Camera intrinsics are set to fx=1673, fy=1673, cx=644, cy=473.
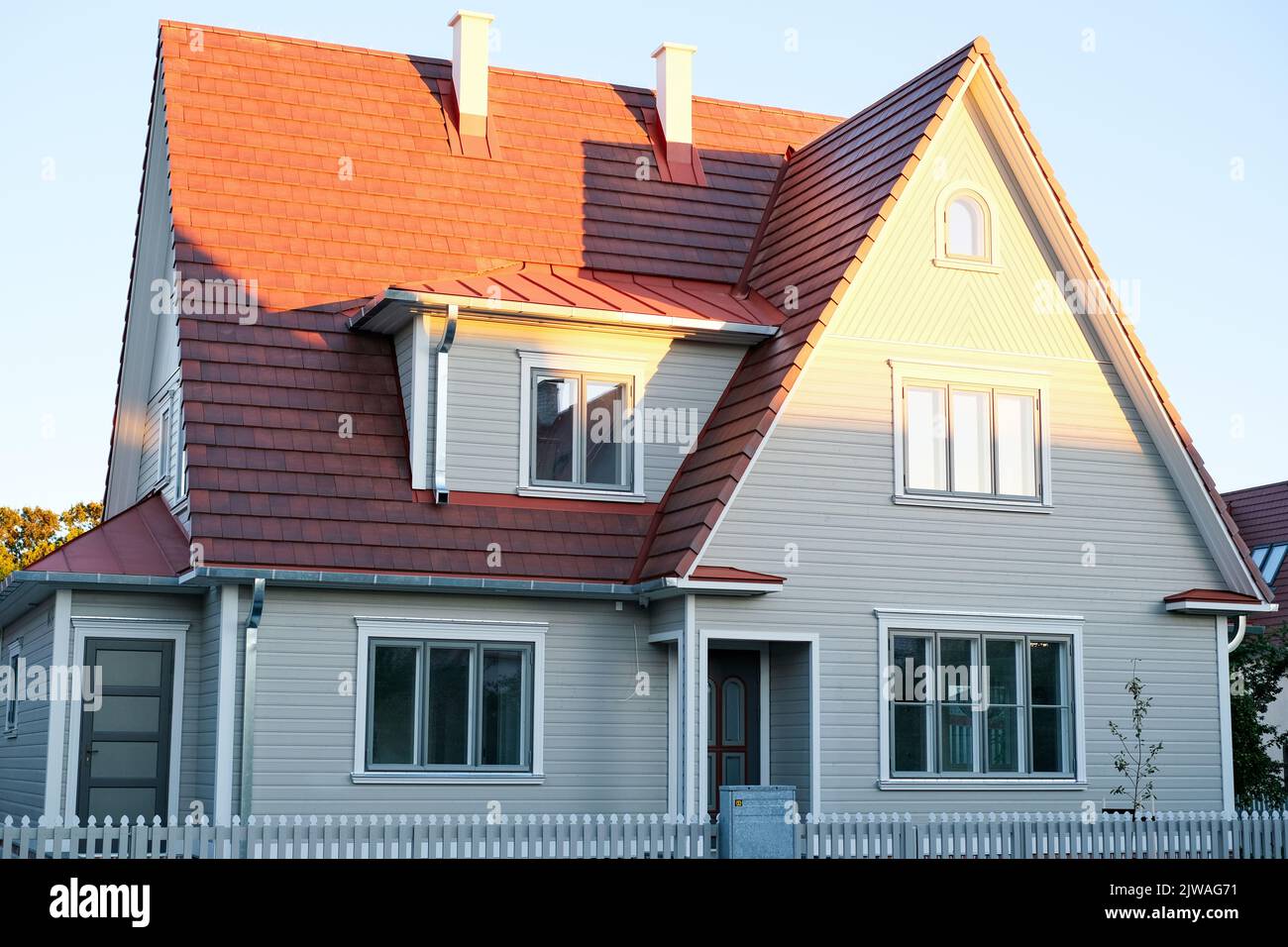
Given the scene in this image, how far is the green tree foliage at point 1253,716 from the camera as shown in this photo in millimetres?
24984

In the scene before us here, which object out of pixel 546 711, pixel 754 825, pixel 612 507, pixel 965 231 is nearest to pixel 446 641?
pixel 546 711

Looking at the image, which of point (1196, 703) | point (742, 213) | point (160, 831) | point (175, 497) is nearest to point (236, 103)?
point (175, 497)

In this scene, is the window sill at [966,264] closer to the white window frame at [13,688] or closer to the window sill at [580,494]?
the window sill at [580,494]

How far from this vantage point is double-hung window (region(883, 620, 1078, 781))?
1981 cm

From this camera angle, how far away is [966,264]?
20.8 metres

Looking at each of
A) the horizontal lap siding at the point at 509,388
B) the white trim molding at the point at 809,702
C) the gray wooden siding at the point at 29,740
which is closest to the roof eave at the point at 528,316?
the horizontal lap siding at the point at 509,388

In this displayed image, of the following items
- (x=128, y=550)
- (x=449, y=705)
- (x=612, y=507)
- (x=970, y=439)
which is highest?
(x=970, y=439)

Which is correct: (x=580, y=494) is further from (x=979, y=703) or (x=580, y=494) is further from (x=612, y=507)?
(x=979, y=703)

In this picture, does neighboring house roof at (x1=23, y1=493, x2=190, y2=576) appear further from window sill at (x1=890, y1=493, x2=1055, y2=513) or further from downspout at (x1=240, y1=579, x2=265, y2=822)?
window sill at (x1=890, y1=493, x2=1055, y2=513)

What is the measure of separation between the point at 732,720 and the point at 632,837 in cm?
343

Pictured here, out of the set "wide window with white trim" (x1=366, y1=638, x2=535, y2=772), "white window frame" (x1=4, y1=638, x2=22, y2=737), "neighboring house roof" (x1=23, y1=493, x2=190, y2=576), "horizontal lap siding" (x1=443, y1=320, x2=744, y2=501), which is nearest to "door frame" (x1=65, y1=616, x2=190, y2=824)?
"neighboring house roof" (x1=23, y1=493, x2=190, y2=576)

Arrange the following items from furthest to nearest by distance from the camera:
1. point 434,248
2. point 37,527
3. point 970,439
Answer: point 37,527 → point 434,248 → point 970,439

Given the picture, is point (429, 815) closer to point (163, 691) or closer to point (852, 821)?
point (163, 691)

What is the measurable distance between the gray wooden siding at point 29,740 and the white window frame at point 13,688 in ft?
0.25
